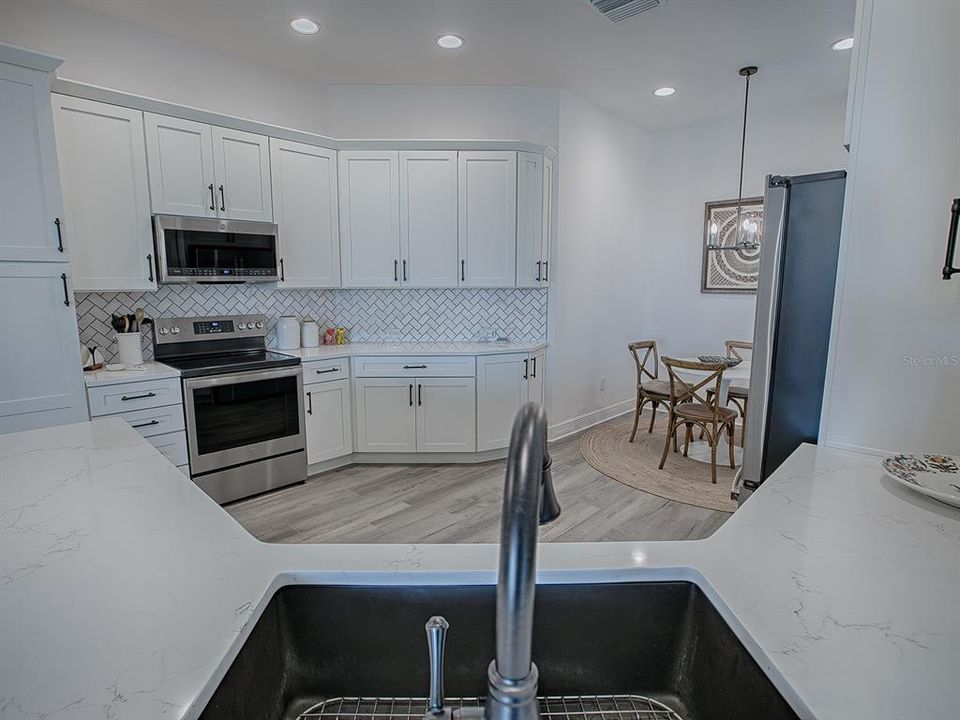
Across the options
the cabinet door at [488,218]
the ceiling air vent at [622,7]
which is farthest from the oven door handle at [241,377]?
the ceiling air vent at [622,7]

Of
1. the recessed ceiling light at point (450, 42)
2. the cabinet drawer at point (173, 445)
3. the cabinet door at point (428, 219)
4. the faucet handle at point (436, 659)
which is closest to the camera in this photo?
the faucet handle at point (436, 659)

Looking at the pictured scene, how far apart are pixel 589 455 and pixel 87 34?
4401 millimetres

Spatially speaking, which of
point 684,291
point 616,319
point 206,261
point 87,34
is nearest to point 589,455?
point 616,319

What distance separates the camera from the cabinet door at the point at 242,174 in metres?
3.37

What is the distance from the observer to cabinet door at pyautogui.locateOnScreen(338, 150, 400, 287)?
13.2 feet

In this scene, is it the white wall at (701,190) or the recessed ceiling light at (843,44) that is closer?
the recessed ceiling light at (843,44)

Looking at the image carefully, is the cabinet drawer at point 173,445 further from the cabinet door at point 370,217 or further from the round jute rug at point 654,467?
the round jute rug at point 654,467

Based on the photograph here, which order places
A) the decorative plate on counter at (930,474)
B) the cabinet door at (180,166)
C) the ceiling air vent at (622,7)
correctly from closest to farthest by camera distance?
1. the decorative plate on counter at (930,474)
2. the ceiling air vent at (622,7)
3. the cabinet door at (180,166)

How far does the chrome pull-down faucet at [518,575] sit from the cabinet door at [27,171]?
298 centimetres

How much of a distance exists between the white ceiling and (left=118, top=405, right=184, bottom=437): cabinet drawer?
2305 millimetres

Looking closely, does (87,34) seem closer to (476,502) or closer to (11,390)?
(11,390)

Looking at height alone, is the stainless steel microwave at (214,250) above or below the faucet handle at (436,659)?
above

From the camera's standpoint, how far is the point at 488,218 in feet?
13.5

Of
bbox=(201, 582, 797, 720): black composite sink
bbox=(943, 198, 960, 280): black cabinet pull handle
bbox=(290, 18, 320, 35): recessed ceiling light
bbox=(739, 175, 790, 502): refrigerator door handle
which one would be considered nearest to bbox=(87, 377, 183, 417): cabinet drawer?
bbox=(290, 18, 320, 35): recessed ceiling light
